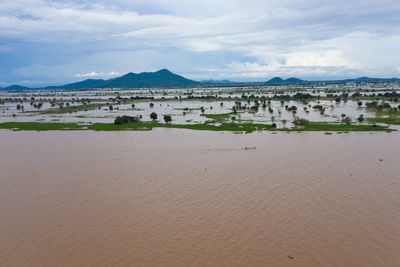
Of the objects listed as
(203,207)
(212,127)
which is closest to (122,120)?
(212,127)

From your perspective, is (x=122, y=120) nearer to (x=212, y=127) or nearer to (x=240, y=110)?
(x=212, y=127)

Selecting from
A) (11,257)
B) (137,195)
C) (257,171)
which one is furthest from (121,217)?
(257,171)

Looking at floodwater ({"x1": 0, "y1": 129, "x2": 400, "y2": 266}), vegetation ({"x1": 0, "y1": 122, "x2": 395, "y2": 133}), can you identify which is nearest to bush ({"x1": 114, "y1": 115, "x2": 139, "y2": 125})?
vegetation ({"x1": 0, "y1": 122, "x2": 395, "y2": 133})

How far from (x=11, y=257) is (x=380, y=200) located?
51.1 ft

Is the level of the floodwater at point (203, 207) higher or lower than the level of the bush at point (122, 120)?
lower

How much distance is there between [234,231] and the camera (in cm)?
1159

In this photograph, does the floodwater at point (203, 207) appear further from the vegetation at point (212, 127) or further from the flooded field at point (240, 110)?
the flooded field at point (240, 110)

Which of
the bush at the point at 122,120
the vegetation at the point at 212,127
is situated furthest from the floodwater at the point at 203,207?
the bush at the point at 122,120

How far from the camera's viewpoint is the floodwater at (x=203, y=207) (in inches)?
406

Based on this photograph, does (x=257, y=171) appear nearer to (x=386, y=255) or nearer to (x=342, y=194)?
(x=342, y=194)

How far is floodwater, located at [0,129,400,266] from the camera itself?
10.3 m

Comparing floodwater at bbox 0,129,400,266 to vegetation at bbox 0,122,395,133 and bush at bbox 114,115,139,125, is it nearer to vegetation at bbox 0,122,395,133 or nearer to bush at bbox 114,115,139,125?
vegetation at bbox 0,122,395,133

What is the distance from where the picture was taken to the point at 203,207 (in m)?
13.7

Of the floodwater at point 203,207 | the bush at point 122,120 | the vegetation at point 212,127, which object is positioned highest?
the bush at point 122,120
